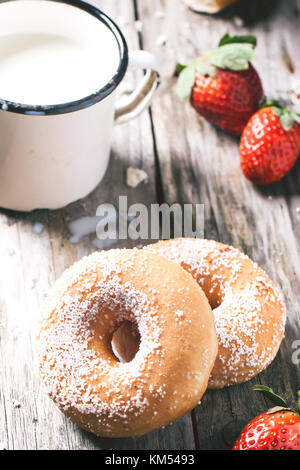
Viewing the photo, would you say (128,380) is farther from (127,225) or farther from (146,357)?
(127,225)

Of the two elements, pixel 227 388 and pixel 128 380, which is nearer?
pixel 128 380

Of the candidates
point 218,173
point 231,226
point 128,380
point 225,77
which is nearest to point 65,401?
point 128,380

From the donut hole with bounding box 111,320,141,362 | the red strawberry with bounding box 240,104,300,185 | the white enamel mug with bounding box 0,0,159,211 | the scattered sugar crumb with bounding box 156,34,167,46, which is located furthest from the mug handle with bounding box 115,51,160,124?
the donut hole with bounding box 111,320,141,362

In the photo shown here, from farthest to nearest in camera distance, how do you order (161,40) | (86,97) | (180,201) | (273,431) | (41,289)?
(161,40) < (180,201) < (41,289) < (86,97) < (273,431)

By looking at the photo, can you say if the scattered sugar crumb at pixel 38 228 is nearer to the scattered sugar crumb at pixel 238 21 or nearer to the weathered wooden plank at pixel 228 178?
the weathered wooden plank at pixel 228 178

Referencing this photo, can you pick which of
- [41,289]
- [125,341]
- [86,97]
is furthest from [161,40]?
[125,341]

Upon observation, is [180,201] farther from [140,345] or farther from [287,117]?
[140,345]
